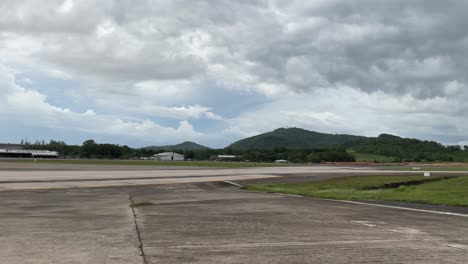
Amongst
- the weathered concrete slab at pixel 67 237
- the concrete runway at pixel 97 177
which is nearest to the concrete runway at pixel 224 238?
the weathered concrete slab at pixel 67 237

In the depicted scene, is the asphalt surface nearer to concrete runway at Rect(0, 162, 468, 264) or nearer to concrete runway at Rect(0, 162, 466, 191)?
concrete runway at Rect(0, 162, 468, 264)

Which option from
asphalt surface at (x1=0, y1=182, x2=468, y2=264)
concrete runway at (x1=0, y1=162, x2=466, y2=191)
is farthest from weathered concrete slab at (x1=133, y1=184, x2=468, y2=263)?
concrete runway at (x1=0, y1=162, x2=466, y2=191)

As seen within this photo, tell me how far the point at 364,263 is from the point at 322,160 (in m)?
175

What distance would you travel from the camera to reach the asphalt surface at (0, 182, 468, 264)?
8.34 metres

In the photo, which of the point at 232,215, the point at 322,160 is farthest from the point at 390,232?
the point at 322,160

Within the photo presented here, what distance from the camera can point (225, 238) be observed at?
1041 cm

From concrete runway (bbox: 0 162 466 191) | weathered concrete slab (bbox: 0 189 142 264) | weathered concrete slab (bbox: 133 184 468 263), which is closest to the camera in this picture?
weathered concrete slab (bbox: 0 189 142 264)

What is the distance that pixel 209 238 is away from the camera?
34.1ft

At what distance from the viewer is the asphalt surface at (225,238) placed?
834 centimetres

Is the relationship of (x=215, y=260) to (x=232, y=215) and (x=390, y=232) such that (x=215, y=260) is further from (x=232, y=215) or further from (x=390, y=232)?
(x=232, y=215)

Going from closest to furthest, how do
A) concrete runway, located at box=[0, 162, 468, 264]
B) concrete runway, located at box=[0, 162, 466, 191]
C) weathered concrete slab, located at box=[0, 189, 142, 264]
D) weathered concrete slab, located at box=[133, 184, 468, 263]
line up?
weathered concrete slab, located at box=[0, 189, 142, 264], concrete runway, located at box=[0, 162, 468, 264], weathered concrete slab, located at box=[133, 184, 468, 263], concrete runway, located at box=[0, 162, 466, 191]

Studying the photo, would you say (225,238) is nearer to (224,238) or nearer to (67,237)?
(224,238)

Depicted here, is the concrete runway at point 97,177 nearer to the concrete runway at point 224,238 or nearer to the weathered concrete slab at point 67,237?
the weathered concrete slab at point 67,237

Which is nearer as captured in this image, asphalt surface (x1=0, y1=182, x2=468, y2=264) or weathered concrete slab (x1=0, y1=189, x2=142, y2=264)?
weathered concrete slab (x1=0, y1=189, x2=142, y2=264)
